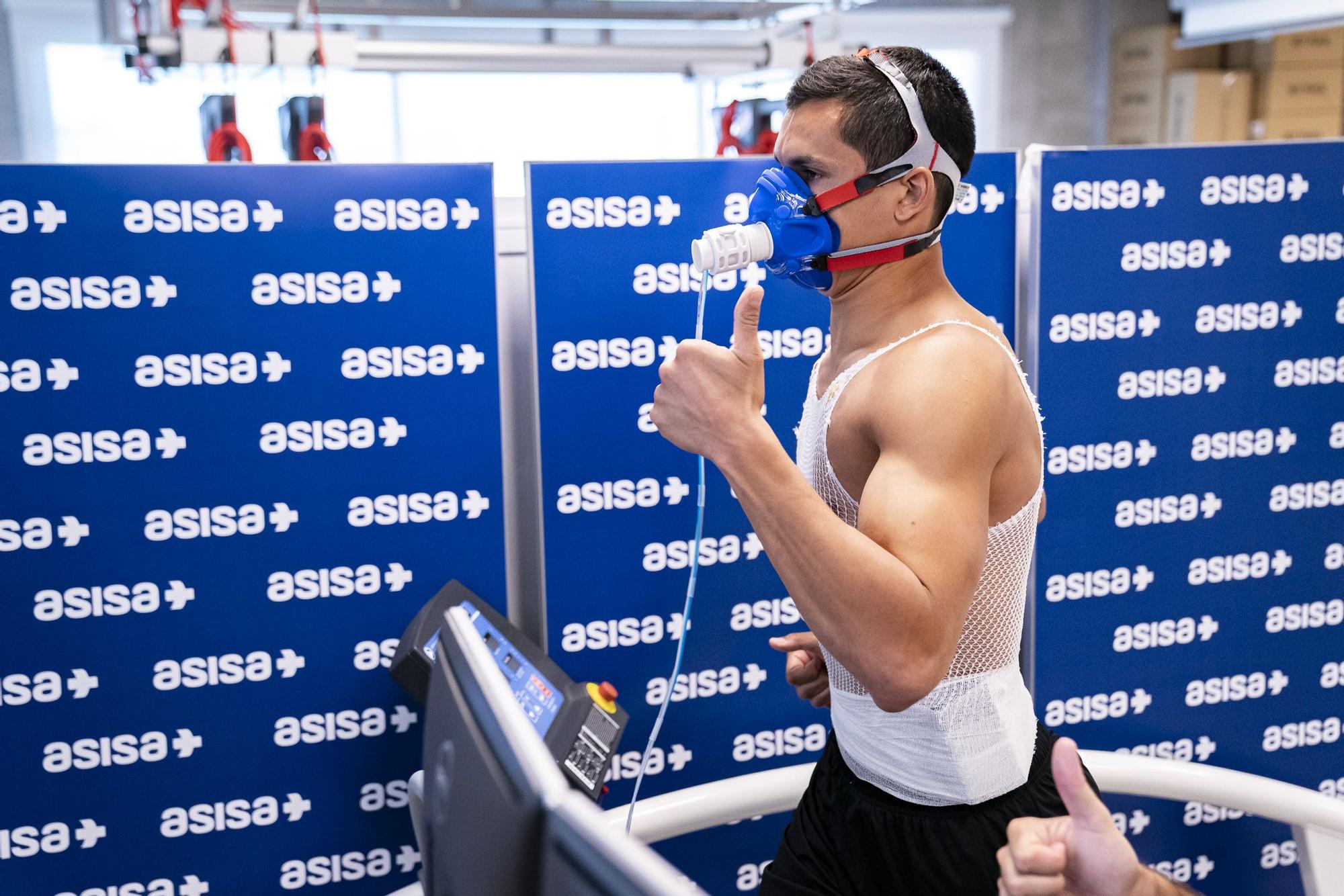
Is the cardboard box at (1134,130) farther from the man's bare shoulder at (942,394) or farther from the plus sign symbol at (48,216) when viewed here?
the plus sign symbol at (48,216)

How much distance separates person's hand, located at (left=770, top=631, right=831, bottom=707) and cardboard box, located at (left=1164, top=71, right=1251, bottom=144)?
4.70 m

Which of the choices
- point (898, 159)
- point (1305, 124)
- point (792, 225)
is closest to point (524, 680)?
point (792, 225)

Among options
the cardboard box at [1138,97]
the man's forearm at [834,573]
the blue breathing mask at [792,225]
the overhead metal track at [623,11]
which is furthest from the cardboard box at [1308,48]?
the man's forearm at [834,573]

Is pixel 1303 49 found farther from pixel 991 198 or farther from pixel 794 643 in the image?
pixel 794 643

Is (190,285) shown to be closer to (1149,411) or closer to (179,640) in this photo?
(179,640)

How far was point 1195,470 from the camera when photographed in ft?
6.72

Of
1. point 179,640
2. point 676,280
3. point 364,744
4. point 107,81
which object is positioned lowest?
point 364,744

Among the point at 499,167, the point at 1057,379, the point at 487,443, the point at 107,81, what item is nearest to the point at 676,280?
the point at 487,443

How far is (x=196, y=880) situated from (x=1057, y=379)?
163 cm

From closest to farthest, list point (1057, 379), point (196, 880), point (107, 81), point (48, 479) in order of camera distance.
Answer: point (48, 479)
point (196, 880)
point (1057, 379)
point (107, 81)

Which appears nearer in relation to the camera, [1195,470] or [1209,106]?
[1195,470]

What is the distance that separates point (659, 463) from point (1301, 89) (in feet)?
16.3

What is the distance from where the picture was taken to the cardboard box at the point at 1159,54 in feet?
18.4

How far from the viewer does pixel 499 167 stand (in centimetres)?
537
